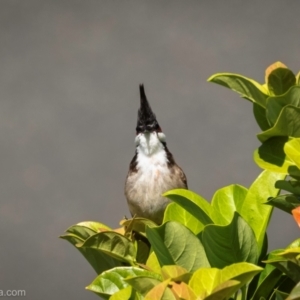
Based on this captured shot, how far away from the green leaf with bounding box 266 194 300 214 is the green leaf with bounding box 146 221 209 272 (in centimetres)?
18

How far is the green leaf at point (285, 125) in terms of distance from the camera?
138 cm

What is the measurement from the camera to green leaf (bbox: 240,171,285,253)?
5.08ft

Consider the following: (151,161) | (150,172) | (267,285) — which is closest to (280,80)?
(267,285)

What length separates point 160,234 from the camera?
1381 millimetres

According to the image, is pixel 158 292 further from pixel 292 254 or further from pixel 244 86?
pixel 244 86

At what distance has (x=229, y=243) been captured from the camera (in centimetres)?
139

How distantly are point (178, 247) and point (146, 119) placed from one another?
2.57m

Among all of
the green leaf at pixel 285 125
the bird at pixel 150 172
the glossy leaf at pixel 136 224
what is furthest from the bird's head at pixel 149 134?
the green leaf at pixel 285 125

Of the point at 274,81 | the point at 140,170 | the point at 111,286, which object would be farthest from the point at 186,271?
the point at 140,170

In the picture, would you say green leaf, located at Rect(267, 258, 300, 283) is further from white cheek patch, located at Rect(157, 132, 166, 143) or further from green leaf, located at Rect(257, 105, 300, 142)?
white cheek patch, located at Rect(157, 132, 166, 143)

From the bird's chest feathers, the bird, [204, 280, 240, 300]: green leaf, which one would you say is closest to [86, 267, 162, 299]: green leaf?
[204, 280, 240, 300]: green leaf

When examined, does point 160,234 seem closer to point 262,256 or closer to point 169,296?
point 169,296

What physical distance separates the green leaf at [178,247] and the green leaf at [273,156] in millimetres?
204

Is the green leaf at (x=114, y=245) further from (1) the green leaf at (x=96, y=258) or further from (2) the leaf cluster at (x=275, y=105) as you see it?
(2) the leaf cluster at (x=275, y=105)
